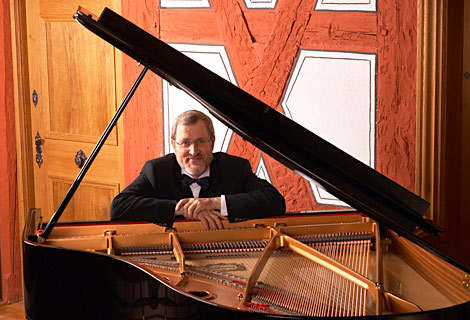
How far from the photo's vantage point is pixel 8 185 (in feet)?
15.3

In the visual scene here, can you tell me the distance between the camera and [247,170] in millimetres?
3553

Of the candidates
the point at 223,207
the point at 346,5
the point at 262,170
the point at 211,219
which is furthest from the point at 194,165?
the point at 346,5

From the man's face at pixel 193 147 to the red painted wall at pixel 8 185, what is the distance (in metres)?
1.79

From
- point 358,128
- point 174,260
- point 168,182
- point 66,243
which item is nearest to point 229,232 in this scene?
point 174,260

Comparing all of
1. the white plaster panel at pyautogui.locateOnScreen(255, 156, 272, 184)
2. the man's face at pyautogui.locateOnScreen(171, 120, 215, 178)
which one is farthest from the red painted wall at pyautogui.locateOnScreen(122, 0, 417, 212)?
the man's face at pyautogui.locateOnScreen(171, 120, 215, 178)

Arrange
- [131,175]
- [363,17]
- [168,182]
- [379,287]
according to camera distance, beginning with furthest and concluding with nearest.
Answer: [131,175], [363,17], [168,182], [379,287]

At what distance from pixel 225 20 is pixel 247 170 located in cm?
108

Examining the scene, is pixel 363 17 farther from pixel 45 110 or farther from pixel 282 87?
pixel 45 110

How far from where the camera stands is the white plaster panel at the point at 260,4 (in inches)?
154

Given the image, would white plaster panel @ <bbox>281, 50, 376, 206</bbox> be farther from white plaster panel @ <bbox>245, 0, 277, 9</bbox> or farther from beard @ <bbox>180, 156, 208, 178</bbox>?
beard @ <bbox>180, 156, 208, 178</bbox>

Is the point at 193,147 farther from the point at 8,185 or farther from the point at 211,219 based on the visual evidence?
the point at 8,185

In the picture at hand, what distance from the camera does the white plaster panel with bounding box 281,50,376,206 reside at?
12.2ft

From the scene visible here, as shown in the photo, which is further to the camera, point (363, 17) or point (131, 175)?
point (131, 175)

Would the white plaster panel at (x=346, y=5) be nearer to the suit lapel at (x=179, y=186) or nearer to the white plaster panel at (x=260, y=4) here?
the white plaster panel at (x=260, y=4)
